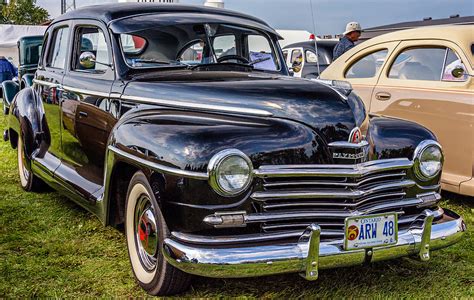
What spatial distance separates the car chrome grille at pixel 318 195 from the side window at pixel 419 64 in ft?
8.86

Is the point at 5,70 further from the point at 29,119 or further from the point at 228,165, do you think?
the point at 228,165

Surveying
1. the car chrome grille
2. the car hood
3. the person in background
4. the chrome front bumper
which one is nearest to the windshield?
the car hood

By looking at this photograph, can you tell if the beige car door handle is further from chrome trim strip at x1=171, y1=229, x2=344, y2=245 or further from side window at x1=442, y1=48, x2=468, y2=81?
chrome trim strip at x1=171, y1=229, x2=344, y2=245

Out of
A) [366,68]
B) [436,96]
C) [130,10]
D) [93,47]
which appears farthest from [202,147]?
[366,68]

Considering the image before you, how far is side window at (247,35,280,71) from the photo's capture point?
468 cm

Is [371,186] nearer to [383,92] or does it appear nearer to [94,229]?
[94,229]

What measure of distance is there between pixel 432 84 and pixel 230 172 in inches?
129

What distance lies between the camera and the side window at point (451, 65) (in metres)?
5.15

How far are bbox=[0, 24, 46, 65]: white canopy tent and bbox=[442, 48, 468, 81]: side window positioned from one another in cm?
1548

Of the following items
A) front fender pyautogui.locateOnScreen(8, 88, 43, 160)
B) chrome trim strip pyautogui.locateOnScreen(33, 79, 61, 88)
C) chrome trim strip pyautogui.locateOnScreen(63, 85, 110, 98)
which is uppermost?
chrome trim strip pyautogui.locateOnScreen(63, 85, 110, 98)

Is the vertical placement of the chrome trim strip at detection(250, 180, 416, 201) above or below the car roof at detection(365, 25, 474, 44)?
below

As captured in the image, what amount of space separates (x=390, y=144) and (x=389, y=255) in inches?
26.2

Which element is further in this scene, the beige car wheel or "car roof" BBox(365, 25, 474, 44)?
"car roof" BBox(365, 25, 474, 44)

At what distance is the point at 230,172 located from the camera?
112 inches
